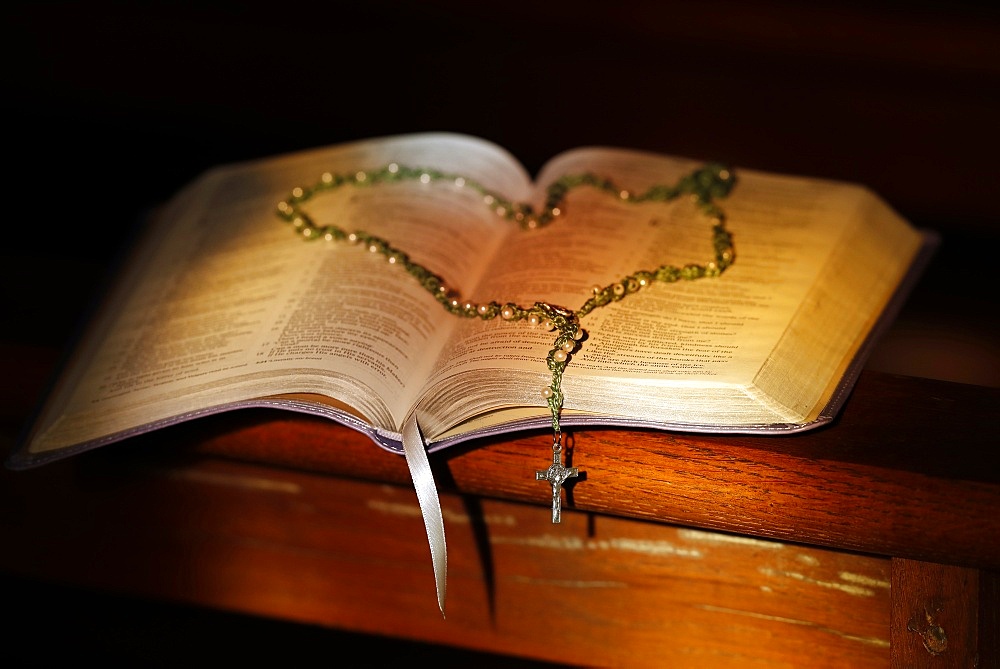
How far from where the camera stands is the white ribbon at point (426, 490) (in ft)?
2.65

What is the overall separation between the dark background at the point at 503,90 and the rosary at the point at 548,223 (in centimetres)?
30

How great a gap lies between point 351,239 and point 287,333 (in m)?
0.19

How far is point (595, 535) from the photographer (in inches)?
38.0

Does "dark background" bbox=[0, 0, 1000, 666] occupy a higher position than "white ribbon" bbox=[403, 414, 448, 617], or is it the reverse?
"dark background" bbox=[0, 0, 1000, 666]

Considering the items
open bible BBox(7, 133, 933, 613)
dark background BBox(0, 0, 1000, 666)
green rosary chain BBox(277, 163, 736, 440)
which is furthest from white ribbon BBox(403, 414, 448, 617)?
dark background BBox(0, 0, 1000, 666)

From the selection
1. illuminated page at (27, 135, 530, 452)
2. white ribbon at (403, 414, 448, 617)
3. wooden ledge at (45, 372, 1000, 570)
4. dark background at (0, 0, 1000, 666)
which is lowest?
white ribbon at (403, 414, 448, 617)

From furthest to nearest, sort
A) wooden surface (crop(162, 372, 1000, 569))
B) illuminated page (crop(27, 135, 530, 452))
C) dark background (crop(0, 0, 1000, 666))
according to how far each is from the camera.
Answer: dark background (crop(0, 0, 1000, 666)), illuminated page (crop(27, 135, 530, 452)), wooden surface (crop(162, 372, 1000, 569))

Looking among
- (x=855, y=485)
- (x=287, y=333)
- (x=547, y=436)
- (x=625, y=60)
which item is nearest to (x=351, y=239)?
(x=287, y=333)

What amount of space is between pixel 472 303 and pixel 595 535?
10.3 inches

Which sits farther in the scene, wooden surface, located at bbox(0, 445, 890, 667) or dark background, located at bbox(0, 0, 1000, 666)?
dark background, located at bbox(0, 0, 1000, 666)

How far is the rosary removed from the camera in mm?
829

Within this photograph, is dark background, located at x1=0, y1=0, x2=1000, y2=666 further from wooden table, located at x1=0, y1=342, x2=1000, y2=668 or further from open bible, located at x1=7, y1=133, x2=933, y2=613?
wooden table, located at x1=0, y1=342, x2=1000, y2=668

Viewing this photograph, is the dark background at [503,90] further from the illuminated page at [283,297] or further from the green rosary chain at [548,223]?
the green rosary chain at [548,223]

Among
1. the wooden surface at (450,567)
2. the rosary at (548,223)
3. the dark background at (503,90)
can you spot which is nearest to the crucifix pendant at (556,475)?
the rosary at (548,223)
